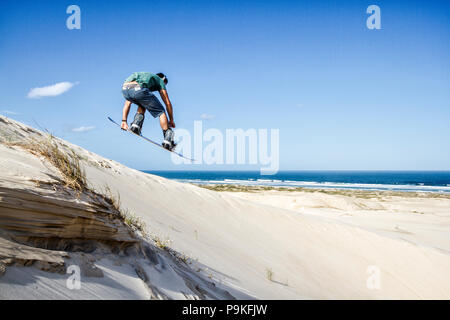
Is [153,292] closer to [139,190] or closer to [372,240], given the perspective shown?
[139,190]

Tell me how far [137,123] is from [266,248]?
345cm

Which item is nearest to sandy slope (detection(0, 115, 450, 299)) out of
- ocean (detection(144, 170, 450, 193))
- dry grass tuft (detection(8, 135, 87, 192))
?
dry grass tuft (detection(8, 135, 87, 192))

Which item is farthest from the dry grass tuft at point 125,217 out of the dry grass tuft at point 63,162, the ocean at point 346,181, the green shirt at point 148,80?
the ocean at point 346,181

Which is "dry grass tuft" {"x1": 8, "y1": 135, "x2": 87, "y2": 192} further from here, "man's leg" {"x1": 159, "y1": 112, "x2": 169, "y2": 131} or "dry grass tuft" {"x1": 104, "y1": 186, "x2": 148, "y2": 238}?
"man's leg" {"x1": 159, "y1": 112, "x2": 169, "y2": 131}

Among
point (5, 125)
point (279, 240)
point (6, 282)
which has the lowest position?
point (279, 240)

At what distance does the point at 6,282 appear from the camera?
1.68 metres

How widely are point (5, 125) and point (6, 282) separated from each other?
531 centimetres

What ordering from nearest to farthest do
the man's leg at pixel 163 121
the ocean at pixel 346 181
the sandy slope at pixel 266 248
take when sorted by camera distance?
the sandy slope at pixel 266 248 < the man's leg at pixel 163 121 < the ocean at pixel 346 181

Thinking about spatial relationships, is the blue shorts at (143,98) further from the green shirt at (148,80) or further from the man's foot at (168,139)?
the man's foot at (168,139)

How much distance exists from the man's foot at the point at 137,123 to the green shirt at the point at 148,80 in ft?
1.97

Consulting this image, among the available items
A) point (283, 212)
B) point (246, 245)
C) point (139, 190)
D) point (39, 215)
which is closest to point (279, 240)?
point (246, 245)

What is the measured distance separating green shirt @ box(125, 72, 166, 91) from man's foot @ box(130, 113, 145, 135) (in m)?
0.60

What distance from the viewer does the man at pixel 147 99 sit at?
482cm

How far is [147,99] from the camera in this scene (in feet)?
16.1
